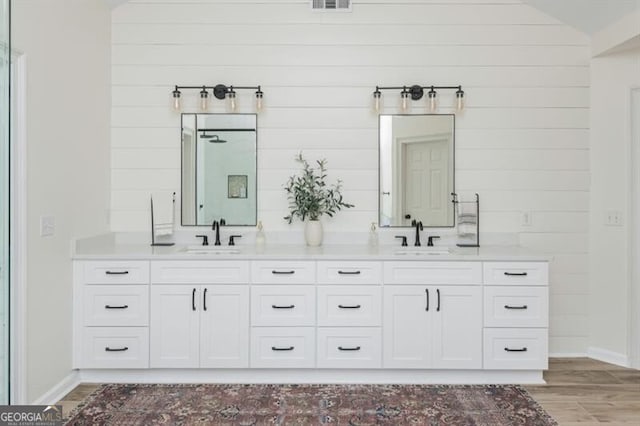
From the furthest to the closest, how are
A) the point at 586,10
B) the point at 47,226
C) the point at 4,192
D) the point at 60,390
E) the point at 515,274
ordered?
the point at 586,10, the point at 515,274, the point at 60,390, the point at 47,226, the point at 4,192

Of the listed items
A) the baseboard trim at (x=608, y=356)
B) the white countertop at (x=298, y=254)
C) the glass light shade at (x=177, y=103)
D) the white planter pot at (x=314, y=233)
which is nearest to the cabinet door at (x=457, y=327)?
the white countertop at (x=298, y=254)

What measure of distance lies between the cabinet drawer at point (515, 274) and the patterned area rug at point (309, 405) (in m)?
0.72

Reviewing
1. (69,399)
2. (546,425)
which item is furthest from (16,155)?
(546,425)

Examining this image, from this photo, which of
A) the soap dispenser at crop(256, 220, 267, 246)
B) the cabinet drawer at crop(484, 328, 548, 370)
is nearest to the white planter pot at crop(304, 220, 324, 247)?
the soap dispenser at crop(256, 220, 267, 246)

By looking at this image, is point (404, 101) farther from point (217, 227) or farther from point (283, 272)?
point (217, 227)

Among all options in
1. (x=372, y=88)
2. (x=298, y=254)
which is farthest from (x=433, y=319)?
(x=372, y=88)

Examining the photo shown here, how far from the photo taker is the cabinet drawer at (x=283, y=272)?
10.7 ft

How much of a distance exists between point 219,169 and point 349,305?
1521mm

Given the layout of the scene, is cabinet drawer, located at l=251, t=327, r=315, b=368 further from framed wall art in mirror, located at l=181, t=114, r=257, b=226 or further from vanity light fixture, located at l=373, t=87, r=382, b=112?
vanity light fixture, located at l=373, t=87, r=382, b=112

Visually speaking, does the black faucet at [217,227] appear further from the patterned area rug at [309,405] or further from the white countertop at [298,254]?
the patterned area rug at [309,405]

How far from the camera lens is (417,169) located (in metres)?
3.85

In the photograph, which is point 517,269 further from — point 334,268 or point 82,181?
point 82,181

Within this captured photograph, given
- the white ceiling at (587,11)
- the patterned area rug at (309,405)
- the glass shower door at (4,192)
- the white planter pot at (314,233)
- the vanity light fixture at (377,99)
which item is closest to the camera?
the glass shower door at (4,192)

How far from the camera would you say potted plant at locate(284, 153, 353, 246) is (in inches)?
147
